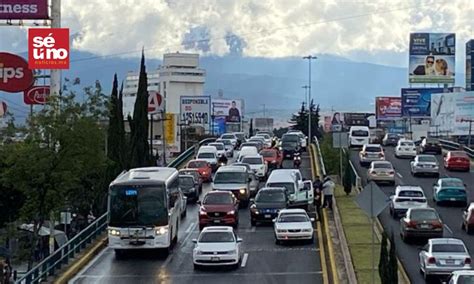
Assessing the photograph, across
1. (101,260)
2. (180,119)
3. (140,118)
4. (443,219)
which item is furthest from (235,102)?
(101,260)

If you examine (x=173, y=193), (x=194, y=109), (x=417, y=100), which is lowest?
(x=173, y=193)

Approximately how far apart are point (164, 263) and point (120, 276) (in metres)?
2.53

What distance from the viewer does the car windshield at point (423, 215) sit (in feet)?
116

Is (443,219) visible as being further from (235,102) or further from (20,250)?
(235,102)

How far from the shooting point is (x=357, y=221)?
124ft

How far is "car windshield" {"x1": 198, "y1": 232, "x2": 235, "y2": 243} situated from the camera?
1200 inches

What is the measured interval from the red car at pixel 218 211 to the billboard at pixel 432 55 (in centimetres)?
8326

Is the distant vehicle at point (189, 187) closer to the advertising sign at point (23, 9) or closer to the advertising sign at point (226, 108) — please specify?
the advertising sign at point (23, 9)

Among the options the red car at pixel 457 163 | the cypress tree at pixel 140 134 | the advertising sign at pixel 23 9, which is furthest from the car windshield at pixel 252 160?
the red car at pixel 457 163

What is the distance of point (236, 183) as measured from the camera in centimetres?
4625

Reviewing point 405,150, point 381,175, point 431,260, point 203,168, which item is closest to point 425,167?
point 381,175

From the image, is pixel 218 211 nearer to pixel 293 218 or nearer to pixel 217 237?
pixel 293 218

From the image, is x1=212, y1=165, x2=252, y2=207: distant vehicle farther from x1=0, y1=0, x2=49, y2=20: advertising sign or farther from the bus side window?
x1=0, y1=0, x2=49, y2=20: advertising sign

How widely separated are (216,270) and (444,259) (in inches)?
284
